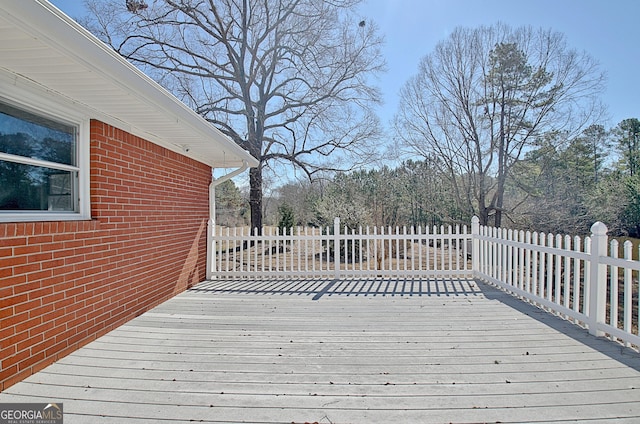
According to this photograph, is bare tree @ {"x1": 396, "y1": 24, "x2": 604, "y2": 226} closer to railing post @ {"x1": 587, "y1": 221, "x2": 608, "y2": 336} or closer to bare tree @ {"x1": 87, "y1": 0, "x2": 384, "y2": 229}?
bare tree @ {"x1": 87, "y1": 0, "x2": 384, "y2": 229}

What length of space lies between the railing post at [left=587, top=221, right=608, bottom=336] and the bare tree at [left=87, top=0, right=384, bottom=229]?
409 inches

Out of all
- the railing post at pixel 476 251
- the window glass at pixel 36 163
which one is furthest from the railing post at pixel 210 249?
the railing post at pixel 476 251

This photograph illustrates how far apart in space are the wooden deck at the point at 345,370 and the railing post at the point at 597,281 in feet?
0.64

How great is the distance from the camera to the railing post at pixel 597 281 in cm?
335

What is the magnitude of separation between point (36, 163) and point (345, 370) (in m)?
3.24

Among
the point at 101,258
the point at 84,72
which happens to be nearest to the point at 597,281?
the point at 84,72

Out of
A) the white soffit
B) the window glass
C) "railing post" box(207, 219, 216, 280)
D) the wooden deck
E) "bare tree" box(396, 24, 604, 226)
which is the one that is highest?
"bare tree" box(396, 24, 604, 226)

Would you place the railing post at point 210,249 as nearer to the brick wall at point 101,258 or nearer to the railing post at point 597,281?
the brick wall at point 101,258

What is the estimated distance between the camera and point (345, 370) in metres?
2.64

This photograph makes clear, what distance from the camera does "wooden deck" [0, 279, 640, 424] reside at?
208 centimetres

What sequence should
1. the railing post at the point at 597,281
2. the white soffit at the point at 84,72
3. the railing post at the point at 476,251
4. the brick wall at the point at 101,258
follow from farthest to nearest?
the railing post at the point at 476,251 → the railing post at the point at 597,281 → the brick wall at the point at 101,258 → the white soffit at the point at 84,72

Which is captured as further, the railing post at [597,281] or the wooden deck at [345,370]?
the railing post at [597,281]

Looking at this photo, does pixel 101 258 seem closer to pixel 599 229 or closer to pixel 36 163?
pixel 36 163

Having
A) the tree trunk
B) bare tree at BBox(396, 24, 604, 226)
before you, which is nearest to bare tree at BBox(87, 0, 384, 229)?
the tree trunk
